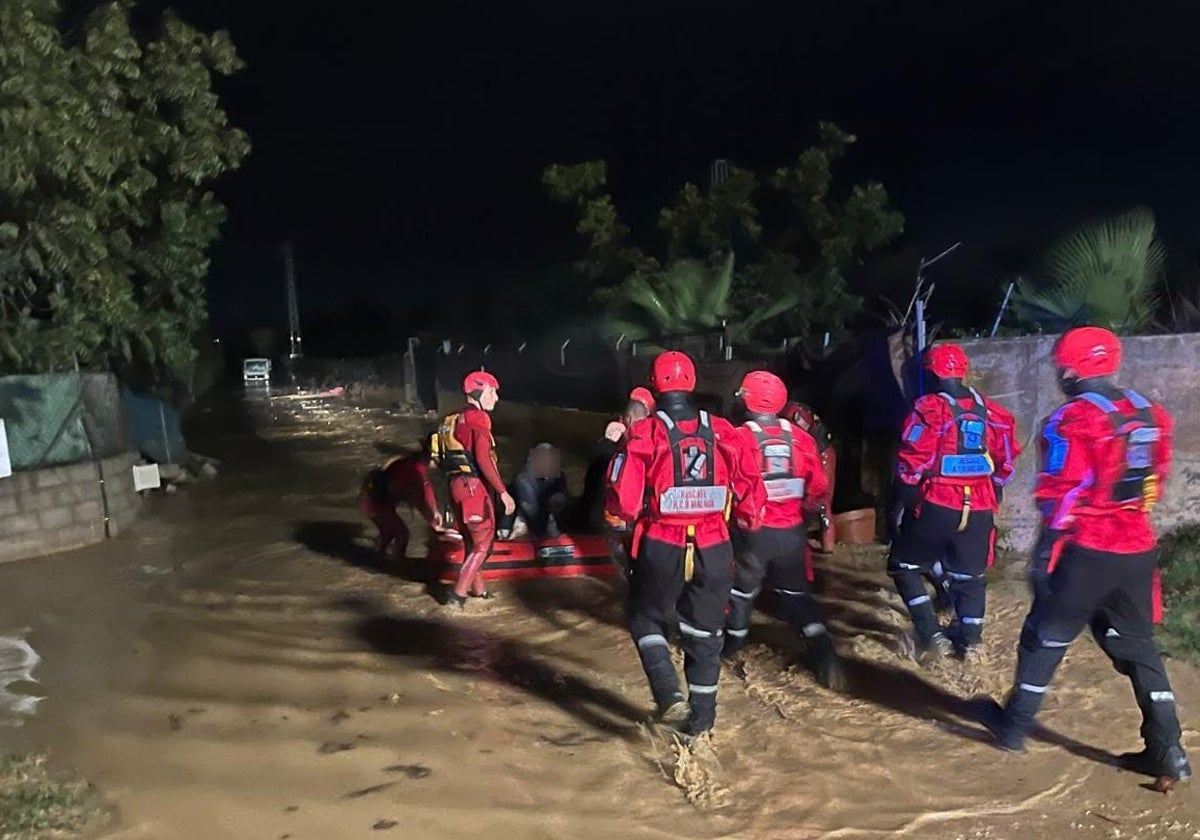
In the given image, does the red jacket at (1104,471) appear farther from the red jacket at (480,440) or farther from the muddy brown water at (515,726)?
the red jacket at (480,440)

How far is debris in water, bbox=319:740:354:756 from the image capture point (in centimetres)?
500

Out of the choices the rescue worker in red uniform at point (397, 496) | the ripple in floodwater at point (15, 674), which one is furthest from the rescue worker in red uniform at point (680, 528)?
the rescue worker in red uniform at point (397, 496)

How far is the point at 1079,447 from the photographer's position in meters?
4.39

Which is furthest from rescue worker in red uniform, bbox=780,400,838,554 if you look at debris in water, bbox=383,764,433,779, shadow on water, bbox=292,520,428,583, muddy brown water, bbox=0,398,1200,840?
debris in water, bbox=383,764,433,779

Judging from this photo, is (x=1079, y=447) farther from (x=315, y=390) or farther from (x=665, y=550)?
(x=315, y=390)

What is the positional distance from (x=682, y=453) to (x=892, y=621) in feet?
10.1

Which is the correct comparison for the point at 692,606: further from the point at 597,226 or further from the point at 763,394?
the point at 597,226

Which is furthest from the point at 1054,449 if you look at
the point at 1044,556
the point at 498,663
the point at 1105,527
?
the point at 498,663

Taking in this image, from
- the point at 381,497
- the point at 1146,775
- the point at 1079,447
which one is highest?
the point at 1079,447

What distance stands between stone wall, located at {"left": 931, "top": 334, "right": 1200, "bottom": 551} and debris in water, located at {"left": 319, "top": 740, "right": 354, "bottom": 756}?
5.80 meters

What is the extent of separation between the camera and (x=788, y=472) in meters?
5.54

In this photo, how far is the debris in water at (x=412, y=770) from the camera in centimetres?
471

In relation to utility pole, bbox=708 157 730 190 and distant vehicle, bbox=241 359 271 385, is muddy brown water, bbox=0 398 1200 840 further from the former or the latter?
distant vehicle, bbox=241 359 271 385

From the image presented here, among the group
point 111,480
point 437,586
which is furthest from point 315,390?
point 437,586
